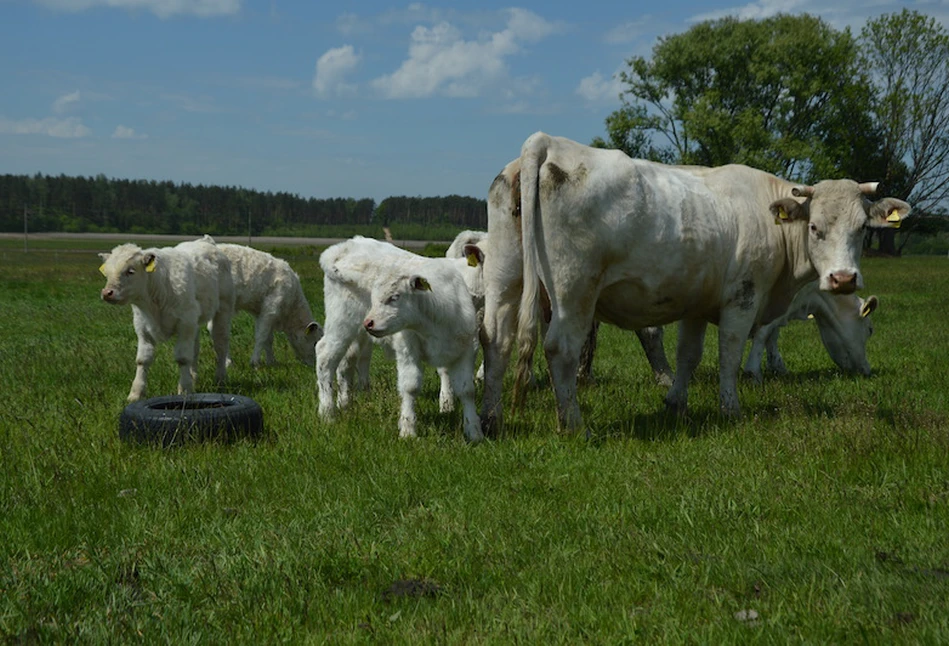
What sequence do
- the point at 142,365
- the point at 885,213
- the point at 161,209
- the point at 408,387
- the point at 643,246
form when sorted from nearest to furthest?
the point at 408,387
the point at 643,246
the point at 885,213
the point at 142,365
the point at 161,209

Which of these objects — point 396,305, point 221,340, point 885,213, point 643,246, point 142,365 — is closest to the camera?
point 396,305

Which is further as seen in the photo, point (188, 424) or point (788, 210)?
point (788, 210)

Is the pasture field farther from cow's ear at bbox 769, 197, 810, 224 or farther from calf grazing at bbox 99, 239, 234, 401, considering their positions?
cow's ear at bbox 769, 197, 810, 224

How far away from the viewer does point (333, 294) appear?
27.9ft

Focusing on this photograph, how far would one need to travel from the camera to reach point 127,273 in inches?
372

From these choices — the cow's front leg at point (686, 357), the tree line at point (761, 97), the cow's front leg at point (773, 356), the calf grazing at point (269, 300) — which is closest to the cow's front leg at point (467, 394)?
the cow's front leg at point (686, 357)

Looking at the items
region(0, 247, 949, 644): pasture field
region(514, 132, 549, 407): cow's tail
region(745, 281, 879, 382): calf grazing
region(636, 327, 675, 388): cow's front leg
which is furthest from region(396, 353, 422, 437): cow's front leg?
region(745, 281, 879, 382): calf grazing

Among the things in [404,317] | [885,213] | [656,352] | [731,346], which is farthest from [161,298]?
[885,213]

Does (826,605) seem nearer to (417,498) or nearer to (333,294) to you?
(417,498)

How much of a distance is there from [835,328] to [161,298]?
889 centimetres

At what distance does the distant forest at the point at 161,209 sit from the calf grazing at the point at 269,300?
87271mm

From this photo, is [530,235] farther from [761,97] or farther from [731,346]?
[761,97]

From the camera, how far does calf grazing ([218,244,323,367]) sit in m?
13.0

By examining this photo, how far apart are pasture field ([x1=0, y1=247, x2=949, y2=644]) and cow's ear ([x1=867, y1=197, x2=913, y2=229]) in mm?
1792
